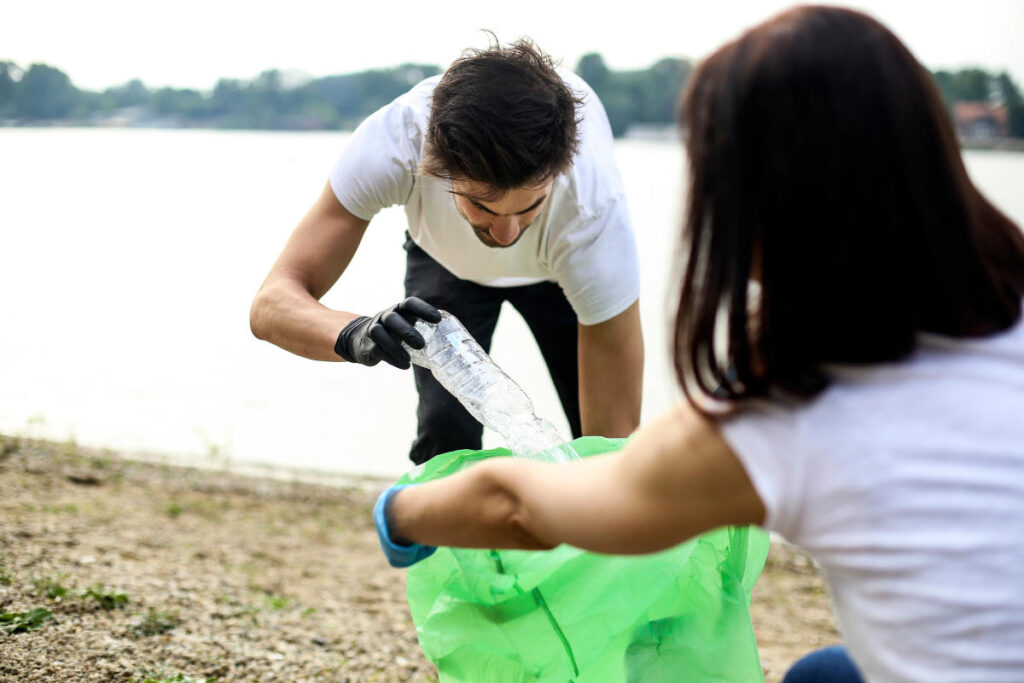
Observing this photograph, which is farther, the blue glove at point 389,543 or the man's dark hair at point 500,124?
the man's dark hair at point 500,124

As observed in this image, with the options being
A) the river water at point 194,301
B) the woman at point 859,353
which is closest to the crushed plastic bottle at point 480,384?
the river water at point 194,301

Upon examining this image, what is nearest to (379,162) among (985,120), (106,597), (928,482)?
(106,597)

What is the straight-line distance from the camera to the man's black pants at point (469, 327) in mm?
2312

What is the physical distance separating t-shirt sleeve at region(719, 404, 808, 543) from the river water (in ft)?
5.92

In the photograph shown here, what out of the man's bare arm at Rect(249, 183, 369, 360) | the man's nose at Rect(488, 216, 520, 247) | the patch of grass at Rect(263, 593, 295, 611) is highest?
the man's nose at Rect(488, 216, 520, 247)

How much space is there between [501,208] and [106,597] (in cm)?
138

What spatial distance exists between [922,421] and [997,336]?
130mm

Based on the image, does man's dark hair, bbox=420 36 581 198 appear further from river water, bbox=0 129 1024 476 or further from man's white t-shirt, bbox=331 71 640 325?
river water, bbox=0 129 1024 476

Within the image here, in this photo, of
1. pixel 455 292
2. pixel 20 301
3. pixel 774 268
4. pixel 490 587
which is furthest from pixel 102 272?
pixel 774 268

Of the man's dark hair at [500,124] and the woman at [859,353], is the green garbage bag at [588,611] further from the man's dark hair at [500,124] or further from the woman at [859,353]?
the man's dark hair at [500,124]

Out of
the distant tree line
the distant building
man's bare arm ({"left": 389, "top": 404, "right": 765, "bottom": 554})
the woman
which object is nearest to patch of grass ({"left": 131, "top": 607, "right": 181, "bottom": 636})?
man's bare arm ({"left": 389, "top": 404, "right": 765, "bottom": 554})

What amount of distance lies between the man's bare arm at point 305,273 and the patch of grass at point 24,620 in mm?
786

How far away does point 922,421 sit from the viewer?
0.89 meters

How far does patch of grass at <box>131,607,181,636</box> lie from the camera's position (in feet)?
7.40
